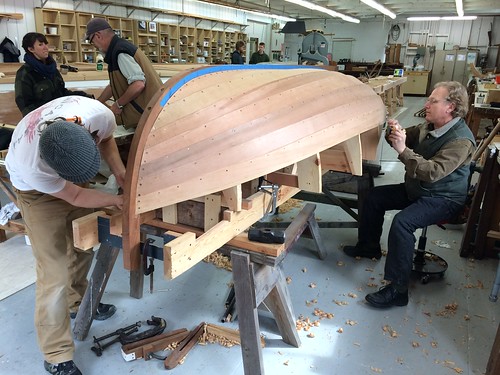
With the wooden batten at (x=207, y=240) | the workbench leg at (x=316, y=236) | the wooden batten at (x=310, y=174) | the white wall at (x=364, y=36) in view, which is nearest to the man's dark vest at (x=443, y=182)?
the workbench leg at (x=316, y=236)

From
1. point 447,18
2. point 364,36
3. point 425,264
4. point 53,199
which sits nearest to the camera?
point 53,199

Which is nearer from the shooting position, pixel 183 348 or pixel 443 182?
pixel 183 348

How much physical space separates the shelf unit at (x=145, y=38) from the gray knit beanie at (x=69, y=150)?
9352 mm

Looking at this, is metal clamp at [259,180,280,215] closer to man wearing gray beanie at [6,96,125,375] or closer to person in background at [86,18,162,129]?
man wearing gray beanie at [6,96,125,375]

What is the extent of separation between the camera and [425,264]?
3598 mm

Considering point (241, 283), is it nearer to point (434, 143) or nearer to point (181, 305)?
point (181, 305)

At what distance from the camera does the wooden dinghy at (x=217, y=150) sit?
5.78 feet

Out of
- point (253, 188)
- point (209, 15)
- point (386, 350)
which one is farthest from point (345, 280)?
point (209, 15)

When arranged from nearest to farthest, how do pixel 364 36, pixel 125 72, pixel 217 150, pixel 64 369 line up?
1. pixel 217 150
2. pixel 64 369
3. pixel 125 72
4. pixel 364 36

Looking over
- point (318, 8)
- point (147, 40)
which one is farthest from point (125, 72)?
point (318, 8)

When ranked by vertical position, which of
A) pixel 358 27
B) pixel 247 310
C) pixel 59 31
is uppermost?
pixel 358 27

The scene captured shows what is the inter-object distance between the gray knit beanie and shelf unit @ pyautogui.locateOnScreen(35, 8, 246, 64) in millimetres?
9352

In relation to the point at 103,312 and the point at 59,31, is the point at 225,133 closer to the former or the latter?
the point at 103,312

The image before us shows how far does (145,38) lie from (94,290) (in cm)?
1301
